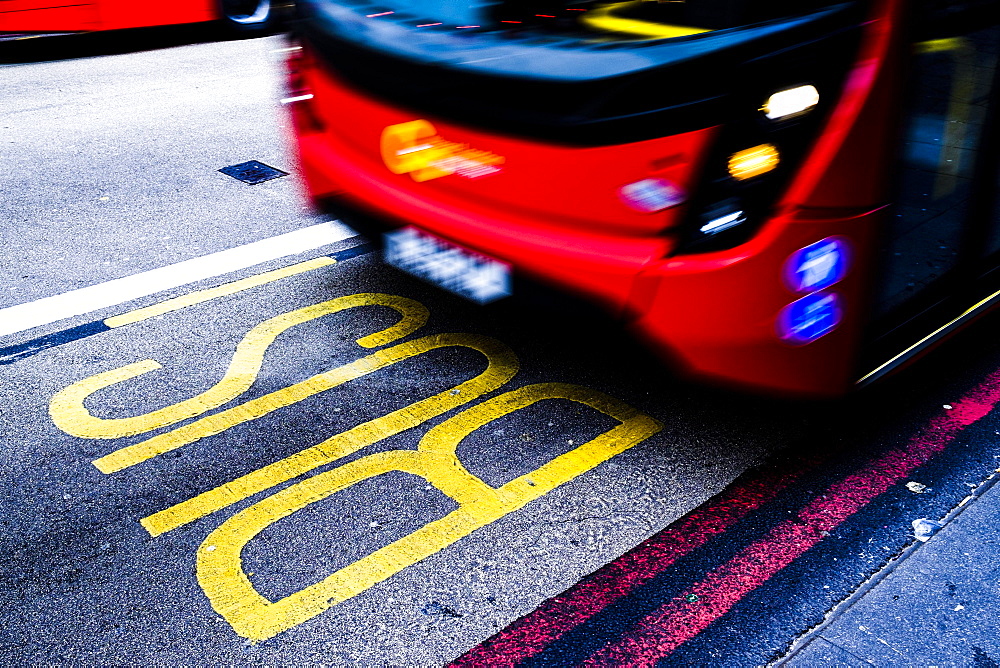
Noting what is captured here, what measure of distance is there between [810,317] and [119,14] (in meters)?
8.17

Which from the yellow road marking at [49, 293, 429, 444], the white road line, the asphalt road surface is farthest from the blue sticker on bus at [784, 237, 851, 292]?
the white road line

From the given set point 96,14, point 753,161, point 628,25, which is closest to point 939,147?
point 753,161

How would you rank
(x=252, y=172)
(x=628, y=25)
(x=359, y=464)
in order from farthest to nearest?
(x=252, y=172) → (x=359, y=464) → (x=628, y=25)

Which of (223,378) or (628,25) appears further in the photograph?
(223,378)

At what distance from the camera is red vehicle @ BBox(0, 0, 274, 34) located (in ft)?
26.9

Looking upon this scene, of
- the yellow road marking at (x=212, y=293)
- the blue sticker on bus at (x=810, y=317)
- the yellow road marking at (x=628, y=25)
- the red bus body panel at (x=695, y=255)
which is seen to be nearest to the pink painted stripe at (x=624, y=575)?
the red bus body panel at (x=695, y=255)

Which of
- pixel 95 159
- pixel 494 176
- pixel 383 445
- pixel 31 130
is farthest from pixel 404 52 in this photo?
pixel 31 130

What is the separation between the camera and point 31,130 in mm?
6629

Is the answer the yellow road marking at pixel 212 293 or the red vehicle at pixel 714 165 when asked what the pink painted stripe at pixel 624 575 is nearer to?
the red vehicle at pixel 714 165

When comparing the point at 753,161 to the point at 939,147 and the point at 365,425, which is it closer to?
the point at 939,147

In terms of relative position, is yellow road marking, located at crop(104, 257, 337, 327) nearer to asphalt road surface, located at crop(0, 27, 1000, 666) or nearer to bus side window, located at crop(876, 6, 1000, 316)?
asphalt road surface, located at crop(0, 27, 1000, 666)

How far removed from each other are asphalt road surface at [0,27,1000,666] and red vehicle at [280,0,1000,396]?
297mm

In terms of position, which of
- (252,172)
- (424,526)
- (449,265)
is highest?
(449,265)

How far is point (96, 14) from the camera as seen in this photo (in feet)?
28.3
